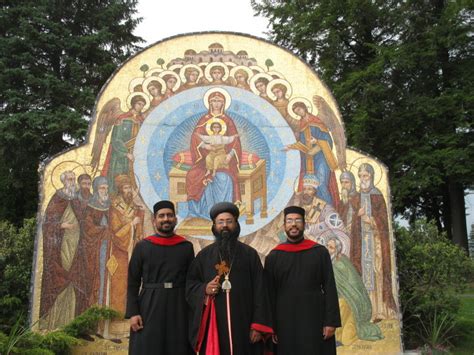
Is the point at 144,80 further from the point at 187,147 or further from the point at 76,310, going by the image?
the point at 76,310

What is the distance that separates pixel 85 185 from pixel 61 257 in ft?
4.79

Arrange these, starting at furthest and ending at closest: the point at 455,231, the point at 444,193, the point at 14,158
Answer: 1. the point at 444,193
2. the point at 455,231
3. the point at 14,158

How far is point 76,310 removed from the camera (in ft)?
31.6

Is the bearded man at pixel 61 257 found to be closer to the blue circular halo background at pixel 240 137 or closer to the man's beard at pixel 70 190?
the man's beard at pixel 70 190

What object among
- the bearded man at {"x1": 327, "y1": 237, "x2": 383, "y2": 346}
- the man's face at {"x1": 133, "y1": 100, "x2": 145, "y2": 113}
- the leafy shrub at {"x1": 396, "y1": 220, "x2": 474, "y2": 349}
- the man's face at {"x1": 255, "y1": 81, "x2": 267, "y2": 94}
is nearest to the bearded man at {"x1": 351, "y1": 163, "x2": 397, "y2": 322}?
the bearded man at {"x1": 327, "y1": 237, "x2": 383, "y2": 346}

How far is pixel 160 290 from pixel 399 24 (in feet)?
65.2

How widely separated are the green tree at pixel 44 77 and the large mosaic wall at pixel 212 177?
774 cm

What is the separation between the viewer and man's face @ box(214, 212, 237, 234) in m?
5.43

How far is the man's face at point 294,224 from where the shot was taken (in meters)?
5.74

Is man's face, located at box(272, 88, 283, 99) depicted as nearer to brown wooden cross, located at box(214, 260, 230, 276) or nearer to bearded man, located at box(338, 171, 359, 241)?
bearded man, located at box(338, 171, 359, 241)

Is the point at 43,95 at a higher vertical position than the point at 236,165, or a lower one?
higher

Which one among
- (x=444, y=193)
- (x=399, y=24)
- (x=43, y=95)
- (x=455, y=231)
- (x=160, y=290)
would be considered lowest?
(x=160, y=290)

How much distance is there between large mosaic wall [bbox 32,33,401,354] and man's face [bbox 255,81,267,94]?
2 centimetres

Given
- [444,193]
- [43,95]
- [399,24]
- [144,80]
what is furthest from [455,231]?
[43,95]
